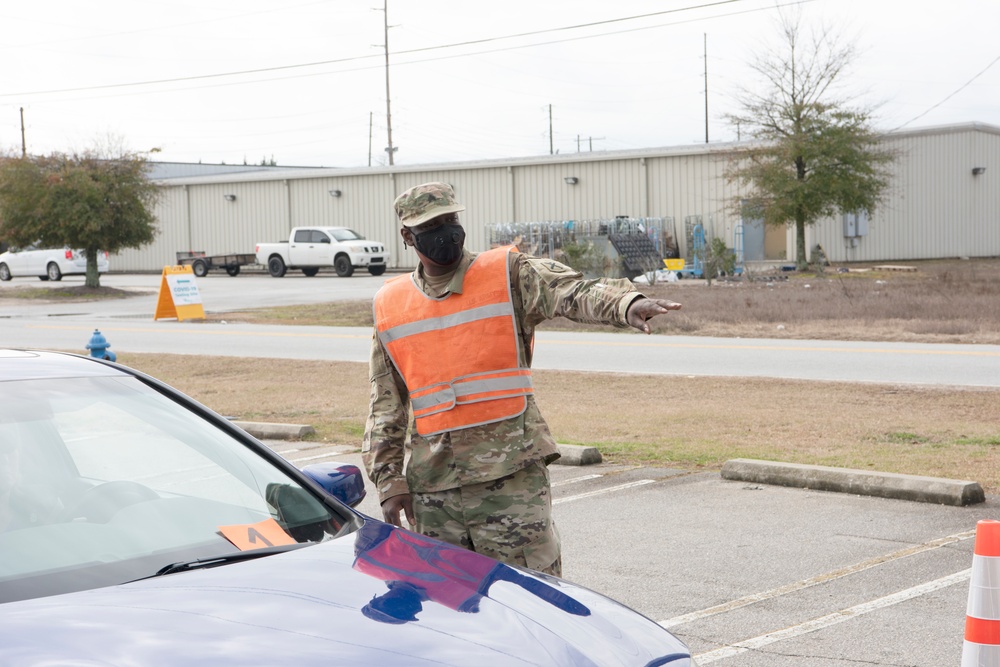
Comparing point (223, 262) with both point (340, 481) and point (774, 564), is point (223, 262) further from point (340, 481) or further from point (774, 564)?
point (340, 481)

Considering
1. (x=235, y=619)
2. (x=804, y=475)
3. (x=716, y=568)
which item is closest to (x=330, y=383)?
(x=804, y=475)

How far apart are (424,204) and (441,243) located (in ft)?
0.47

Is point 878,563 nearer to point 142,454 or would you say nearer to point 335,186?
point 142,454

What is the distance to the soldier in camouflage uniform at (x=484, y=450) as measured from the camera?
4.01 m

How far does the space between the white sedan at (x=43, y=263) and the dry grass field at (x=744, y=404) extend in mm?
28709

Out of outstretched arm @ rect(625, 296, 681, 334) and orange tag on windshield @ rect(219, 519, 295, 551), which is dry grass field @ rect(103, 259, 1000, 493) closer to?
outstretched arm @ rect(625, 296, 681, 334)

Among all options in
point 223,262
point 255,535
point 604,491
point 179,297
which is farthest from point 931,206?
point 255,535

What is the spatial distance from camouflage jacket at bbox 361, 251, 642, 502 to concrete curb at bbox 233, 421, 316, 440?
6997 mm

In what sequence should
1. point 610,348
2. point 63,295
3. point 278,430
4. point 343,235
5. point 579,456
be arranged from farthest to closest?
point 343,235 → point 63,295 → point 610,348 → point 278,430 → point 579,456

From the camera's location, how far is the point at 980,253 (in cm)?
4681

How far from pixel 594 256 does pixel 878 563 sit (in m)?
23.4

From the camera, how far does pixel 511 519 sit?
13.2 ft

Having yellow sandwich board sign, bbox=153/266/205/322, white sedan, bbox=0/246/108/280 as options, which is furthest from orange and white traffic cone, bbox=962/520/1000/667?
white sedan, bbox=0/246/108/280

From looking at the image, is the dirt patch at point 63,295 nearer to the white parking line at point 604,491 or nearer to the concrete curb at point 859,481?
the white parking line at point 604,491
